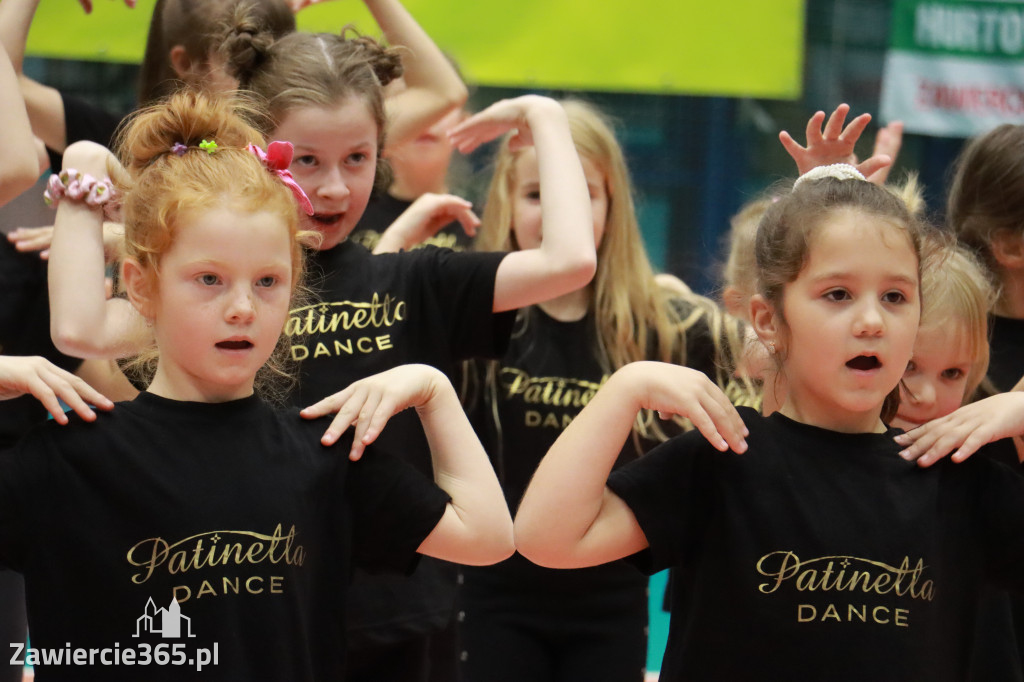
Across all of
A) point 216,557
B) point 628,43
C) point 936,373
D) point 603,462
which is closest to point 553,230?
point 603,462

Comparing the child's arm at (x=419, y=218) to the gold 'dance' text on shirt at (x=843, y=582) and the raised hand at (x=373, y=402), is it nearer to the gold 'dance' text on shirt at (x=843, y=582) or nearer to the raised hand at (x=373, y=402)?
the raised hand at (x=373, y=402)

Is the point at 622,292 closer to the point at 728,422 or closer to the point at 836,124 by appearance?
the point at 836,124

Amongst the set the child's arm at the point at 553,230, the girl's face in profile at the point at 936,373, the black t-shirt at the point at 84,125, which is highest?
the black t-shirt at the point at 84,125

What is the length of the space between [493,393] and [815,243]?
1160 mm

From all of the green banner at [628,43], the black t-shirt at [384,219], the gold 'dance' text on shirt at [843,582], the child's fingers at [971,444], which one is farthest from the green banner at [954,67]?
the gold 'dance' text on shirt at [843,582]

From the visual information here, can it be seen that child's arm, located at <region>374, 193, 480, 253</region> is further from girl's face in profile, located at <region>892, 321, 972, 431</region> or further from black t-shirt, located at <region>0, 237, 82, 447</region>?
girl's face in profile, located at <region>892, 321, 972, 431</region>

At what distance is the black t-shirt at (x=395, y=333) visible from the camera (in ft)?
7.05

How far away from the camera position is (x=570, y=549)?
1.65m

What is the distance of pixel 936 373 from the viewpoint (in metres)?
2.22

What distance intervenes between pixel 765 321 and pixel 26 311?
5.26 feet

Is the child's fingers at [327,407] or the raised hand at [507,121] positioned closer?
the child's fingers at [327,407]

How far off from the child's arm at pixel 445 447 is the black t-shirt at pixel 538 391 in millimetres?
976

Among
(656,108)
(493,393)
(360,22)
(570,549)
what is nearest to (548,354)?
(493,393)

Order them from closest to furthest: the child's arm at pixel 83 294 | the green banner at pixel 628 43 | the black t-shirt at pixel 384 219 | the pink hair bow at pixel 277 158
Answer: the pink hair bow at pixel 277 158 < the child's arm at pixel 83 294 < the black t-shirt at pixel 384 219 < the green banner at pixel 628 43
